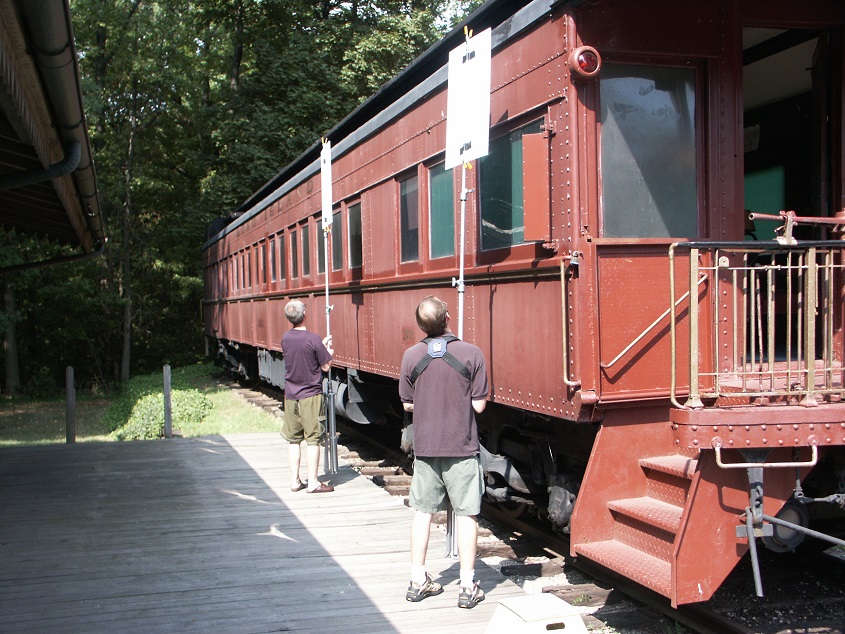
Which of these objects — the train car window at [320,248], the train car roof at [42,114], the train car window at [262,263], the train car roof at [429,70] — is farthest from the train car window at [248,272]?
the train car roof at [42,114]

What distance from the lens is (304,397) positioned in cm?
732

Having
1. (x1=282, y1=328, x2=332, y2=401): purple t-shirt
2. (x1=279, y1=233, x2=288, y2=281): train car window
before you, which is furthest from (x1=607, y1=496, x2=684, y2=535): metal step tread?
(x1=279, y1=233, x2=288, y2=281): train car window

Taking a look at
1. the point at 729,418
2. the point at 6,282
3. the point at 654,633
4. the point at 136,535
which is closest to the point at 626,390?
the point at 729,418

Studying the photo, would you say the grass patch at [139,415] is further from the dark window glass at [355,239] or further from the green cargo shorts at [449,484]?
the green cargo shorts at [449,484]

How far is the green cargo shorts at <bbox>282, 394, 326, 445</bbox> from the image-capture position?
731 centimetres

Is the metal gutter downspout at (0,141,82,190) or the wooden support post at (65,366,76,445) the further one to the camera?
the wooden support post at (65,366,76,445)

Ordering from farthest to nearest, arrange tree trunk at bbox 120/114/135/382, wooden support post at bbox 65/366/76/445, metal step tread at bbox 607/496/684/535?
tree trunk at bbox 120/114/135/382 < wooden support post at bbox 65/366/76/445 < metal step tread at bbox 607/496/684/535

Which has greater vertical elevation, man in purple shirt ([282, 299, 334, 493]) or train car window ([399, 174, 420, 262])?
train car window ([399, 174, 420, 262])

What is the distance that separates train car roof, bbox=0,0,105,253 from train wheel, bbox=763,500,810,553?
13.6ft

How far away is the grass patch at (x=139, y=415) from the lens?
13.5 metres

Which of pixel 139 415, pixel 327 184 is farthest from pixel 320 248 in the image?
pixel 139 415

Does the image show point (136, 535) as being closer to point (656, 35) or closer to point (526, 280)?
point (526, 280)

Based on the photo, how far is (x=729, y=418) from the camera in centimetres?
402

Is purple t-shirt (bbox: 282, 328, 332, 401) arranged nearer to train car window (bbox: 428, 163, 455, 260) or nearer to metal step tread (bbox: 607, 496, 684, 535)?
train car window (bbox: 428, 163, 455, 260)
